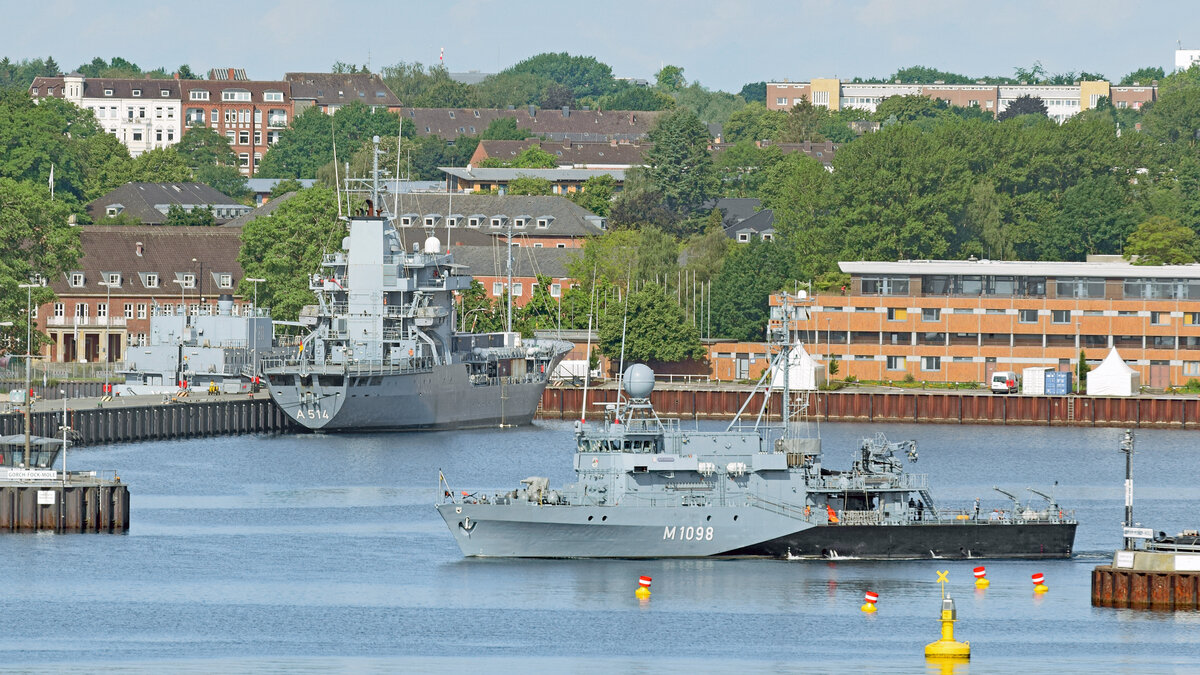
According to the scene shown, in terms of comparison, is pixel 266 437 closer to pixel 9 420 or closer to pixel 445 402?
pixel 445 402

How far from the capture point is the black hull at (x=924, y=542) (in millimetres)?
77875

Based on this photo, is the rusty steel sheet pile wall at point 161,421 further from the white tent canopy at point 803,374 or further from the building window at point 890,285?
the building window at point 890,285

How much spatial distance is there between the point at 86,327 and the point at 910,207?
6320 cm

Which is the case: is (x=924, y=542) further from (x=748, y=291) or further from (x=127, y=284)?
(x=127, y=284)

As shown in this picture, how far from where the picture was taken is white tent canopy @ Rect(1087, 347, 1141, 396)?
148375mm

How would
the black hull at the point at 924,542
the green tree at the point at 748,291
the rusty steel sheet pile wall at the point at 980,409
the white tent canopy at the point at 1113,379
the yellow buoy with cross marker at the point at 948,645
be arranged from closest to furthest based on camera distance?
the yellow buoy with cross marker at the point at 948,645 → the black hull at the point at 924,542 → the rusty steel sheet pile wall at the point at 980,409 → the white tent canopy at the point at 1113,379 → the green tree at the point at 748,291

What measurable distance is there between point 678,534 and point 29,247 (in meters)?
89.0

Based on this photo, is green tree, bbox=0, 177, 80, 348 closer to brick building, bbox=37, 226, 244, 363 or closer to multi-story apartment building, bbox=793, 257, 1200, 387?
brick building, bbox=37, 226, 244, 363

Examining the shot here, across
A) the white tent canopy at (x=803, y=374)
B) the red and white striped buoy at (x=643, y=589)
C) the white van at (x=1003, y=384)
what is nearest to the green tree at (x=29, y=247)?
the white tent canopy at (x=803, y=374)

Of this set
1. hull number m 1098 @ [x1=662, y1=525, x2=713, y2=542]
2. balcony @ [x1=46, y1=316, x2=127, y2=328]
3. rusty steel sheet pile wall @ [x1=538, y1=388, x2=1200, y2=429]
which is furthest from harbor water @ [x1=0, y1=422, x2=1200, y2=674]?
balcony @ [x1=46, y1=316, x2=127, y2=328]

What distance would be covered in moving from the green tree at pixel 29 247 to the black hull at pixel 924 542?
77.8 m

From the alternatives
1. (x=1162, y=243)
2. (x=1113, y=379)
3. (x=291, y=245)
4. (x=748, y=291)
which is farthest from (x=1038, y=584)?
(x=1162, y=243)

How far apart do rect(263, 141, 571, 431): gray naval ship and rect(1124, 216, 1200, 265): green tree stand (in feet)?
202

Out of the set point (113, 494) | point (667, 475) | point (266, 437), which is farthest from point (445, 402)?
point (667, 475)
